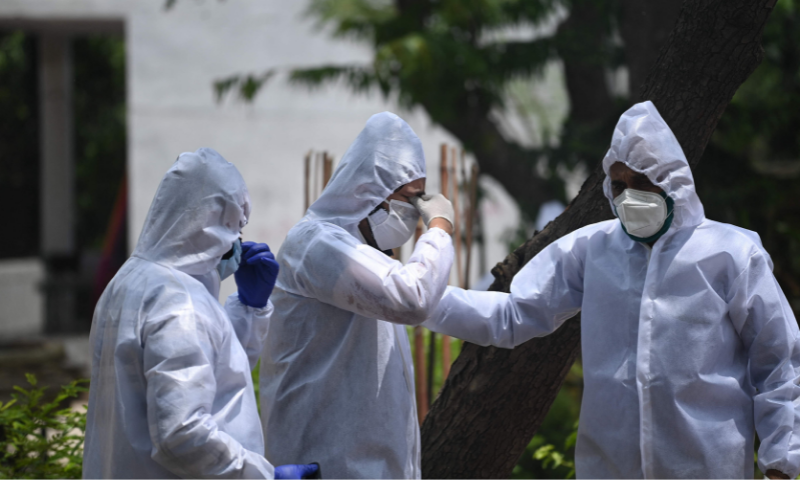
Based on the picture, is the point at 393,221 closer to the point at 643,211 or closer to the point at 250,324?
the point at 250,324

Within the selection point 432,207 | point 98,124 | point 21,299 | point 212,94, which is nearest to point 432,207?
point 432,207

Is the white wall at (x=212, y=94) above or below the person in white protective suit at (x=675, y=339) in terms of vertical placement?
above

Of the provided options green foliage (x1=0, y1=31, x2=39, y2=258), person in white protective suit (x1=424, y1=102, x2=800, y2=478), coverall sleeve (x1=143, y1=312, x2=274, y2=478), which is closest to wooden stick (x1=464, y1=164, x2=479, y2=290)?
person in white protective suit (x1=424, y1=102, x2=800, y2=478)

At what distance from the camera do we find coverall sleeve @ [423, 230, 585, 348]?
2.43 m

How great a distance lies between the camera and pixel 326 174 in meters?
4.14

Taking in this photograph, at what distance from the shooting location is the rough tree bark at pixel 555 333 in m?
2.76

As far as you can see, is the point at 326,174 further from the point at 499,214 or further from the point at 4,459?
the point at 499,214

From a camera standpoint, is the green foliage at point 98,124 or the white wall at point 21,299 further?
the green foliage at point 98,124

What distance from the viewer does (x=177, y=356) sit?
1746 mm

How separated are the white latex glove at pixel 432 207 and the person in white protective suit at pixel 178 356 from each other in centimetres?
56

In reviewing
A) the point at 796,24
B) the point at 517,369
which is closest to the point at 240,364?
the point at 517,369

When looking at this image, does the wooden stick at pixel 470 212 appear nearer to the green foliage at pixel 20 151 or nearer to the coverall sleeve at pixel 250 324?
the coverall sleeve at pixel 250 324

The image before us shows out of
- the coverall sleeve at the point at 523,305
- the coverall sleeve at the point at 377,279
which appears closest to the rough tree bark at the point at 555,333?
the coverall sleeve at the point at 523,305

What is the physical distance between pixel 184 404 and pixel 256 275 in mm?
510
